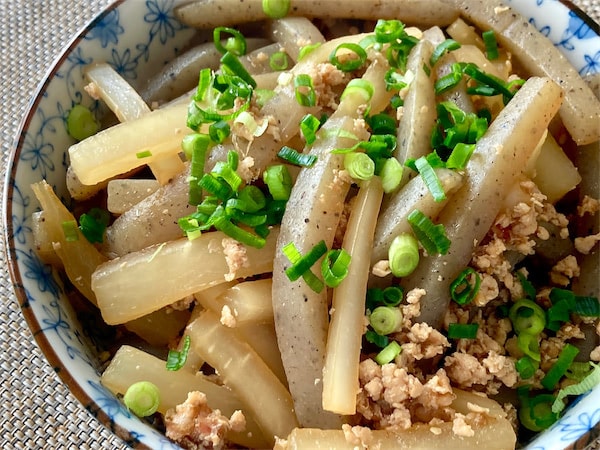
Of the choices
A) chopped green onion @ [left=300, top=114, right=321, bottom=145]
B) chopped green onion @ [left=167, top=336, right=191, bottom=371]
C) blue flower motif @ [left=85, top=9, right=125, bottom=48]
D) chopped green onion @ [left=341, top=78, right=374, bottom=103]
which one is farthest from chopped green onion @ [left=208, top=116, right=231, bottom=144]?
blue flower motif @ [left=85, top=9, right=125, bottom=48]

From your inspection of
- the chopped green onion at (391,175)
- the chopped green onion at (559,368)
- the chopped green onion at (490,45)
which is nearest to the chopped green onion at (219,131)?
the chopped green onion at (391,175)

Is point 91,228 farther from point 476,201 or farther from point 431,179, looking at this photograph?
point 476,201

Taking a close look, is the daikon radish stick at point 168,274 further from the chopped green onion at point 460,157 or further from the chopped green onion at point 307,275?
the chopped green onion at point 460,157

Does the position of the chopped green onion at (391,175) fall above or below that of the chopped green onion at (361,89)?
below

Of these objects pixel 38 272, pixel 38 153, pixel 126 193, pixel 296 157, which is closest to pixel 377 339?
pixel 296 157

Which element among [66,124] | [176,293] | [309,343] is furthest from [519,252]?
[66,124]

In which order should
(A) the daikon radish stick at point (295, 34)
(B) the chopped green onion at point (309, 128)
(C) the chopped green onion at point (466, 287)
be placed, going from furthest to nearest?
1. (A) the daikon radish stick at point (295, 34)
2. (B) the chopped green onion at point (309, 128)
3. (C) the chopped green onion at point (466, 287)

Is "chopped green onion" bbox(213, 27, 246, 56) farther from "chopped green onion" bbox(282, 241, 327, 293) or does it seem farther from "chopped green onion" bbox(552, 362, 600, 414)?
"chopped green onion" bbox(552, 362, 600, 414)
